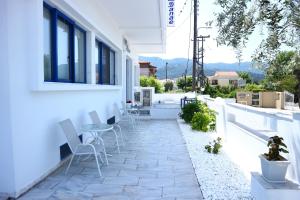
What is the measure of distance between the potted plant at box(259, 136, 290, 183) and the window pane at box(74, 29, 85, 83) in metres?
4.57

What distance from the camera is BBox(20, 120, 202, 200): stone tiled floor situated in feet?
12.9

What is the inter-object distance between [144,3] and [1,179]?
5363 millimetres

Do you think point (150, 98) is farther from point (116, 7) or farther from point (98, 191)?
point (98, 191)

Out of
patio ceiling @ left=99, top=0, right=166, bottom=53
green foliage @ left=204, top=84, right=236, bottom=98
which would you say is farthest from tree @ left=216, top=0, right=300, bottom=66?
green foliage @ left=204, top=84, right=236, bottom=98

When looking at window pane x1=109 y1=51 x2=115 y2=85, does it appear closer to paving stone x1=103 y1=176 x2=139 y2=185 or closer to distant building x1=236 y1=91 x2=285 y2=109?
paving stone x1=103 y1=176 x2=139 y2=185

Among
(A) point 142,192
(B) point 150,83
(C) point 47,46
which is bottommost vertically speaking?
(A) point 142,192

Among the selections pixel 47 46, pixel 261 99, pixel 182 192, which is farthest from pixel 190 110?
pixel 261 99

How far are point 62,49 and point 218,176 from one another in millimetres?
3541

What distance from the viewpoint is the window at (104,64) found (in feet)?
29.6

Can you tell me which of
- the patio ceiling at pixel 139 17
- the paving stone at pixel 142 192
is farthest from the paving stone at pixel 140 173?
the patio ceiling at pixel 139 17

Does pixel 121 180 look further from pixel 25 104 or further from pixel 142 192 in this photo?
pixel 25 104

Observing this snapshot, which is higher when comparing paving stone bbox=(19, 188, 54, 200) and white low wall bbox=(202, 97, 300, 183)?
white low wall bbox=(202, 97, 300, 183)

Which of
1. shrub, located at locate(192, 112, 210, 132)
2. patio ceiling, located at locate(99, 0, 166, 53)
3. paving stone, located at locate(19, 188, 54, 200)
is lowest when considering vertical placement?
paving stone, located at locate(19, 188, 54, 200)

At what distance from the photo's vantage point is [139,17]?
30.2ft
